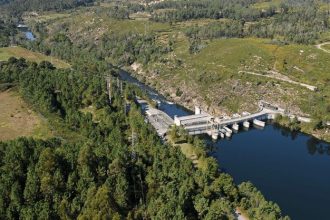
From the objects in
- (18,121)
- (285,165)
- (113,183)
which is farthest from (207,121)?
(113,183)

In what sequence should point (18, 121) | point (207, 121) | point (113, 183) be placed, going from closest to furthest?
point (113, 183)
point (18, 121)
point (207, 121)

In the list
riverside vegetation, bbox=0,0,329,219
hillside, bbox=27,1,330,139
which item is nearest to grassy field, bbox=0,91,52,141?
riverside vegetation, bbox=0,0,329,219

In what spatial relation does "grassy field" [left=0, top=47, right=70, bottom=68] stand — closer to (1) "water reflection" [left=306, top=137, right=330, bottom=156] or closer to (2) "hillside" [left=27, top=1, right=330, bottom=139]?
(2) "hillside" [left=27, top=1, right=330, bottom=139]

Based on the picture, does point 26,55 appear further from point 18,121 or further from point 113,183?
point 113,183

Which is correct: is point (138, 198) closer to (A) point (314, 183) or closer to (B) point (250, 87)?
(A) point (314, 183)

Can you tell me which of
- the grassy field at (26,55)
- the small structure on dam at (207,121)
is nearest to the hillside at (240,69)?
the small structure on dam at (207,121)

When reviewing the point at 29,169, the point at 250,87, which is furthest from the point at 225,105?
the point at 29,169
